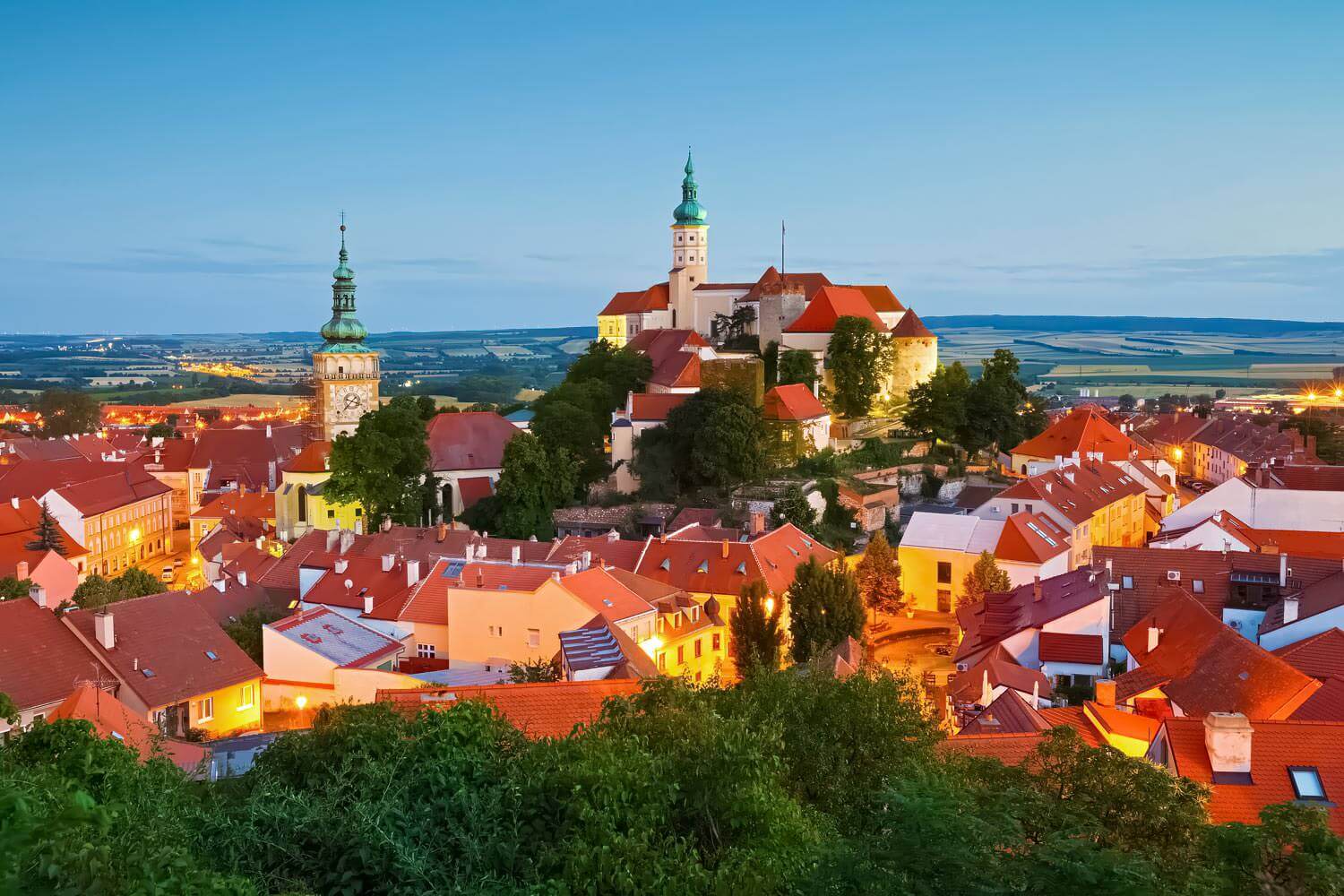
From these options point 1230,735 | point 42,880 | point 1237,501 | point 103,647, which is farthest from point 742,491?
point 42,880

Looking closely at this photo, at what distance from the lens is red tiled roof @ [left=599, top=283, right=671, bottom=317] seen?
217 feet

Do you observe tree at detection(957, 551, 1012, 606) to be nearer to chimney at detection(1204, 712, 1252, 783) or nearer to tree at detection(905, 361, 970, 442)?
tree at detection(905, 361, 970, 442)

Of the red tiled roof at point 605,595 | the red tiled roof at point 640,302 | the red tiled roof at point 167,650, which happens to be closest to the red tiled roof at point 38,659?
the red tiled roof at point 167,650

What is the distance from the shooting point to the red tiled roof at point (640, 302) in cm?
6612

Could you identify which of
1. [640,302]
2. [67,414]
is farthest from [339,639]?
[67,414]

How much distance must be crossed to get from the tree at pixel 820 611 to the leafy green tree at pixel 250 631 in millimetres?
11803

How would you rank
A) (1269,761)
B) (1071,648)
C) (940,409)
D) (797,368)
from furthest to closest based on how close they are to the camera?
(797,368) < (940,409) < (1071,648) < (1269,761)

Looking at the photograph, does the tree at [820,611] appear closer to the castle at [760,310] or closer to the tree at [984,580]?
the tree at [984,580]

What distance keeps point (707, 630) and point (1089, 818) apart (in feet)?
66.5

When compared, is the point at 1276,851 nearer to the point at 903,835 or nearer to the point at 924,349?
the point at 903,835

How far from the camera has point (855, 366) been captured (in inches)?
1984

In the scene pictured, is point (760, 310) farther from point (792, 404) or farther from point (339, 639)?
point (339, 639)

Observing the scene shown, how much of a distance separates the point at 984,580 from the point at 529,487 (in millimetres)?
15731

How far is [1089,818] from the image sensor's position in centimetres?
955
